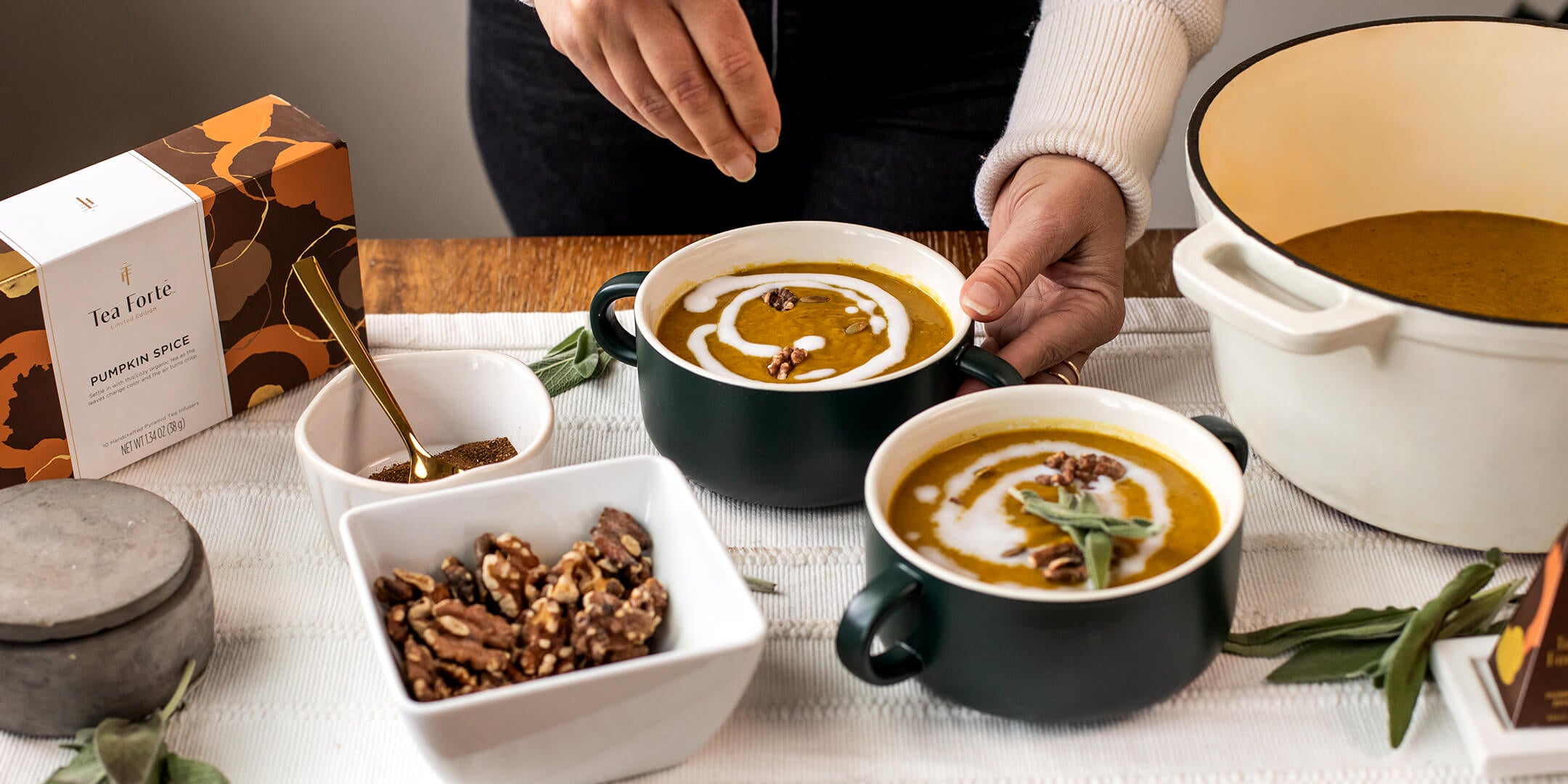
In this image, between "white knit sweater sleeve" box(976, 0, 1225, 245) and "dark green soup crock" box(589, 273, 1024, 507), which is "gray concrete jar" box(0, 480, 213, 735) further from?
"white knit sweater sleeve" box(976, 0, 1225, 245)

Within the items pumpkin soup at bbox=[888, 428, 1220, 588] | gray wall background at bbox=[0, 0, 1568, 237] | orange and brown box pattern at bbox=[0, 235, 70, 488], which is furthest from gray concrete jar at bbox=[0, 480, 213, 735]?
gray wall background at bbox=[0, 0, 1568, 237]

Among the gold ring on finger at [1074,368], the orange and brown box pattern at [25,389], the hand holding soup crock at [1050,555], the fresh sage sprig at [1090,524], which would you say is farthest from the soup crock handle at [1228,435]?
the orange and brown box pattern at [25,389]

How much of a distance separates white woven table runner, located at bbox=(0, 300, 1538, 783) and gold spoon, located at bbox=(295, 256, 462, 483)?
0.08 m

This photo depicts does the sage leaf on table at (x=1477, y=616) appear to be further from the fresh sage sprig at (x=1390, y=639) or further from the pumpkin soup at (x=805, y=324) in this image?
the pumpkin soup at (x=805, y=324)

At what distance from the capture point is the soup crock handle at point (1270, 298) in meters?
0.73

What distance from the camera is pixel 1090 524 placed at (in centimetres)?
71

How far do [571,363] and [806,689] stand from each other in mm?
387

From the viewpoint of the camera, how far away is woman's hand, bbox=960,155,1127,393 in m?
0.99

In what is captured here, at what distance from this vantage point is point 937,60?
128 centimetres

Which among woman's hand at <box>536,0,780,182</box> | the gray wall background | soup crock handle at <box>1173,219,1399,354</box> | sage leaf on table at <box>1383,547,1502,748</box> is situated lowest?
the gray wall background

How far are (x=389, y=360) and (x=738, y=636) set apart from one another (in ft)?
1.32

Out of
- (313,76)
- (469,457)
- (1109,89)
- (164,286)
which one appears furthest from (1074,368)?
(313,76)

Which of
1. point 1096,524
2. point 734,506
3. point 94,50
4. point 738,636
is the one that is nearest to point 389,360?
point 734,506

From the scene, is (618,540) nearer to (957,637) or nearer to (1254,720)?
(957,637)
